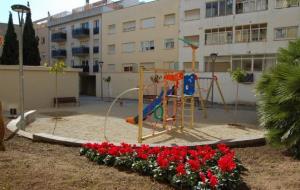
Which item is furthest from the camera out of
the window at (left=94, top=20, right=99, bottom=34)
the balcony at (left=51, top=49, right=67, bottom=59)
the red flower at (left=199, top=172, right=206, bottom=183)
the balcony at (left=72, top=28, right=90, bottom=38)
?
the balcony at (left=51, top=49, right=67, bottom=59)

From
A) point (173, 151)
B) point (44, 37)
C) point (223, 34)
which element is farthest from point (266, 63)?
point (44, 37)

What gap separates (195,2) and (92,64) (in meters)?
18.1

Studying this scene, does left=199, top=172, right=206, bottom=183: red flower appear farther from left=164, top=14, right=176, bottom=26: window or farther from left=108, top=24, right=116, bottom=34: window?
left=108, top=24, right=116, bottom=34: window

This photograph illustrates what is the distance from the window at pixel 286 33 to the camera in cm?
2773

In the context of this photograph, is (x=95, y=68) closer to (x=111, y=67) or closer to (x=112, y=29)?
(x=111, y=67)

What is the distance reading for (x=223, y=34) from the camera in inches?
1241

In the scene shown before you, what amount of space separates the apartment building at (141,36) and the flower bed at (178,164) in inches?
1148

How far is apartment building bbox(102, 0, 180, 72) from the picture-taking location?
36.0 meters

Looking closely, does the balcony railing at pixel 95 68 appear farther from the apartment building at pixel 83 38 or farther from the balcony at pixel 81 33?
the balcony at pixel 81 33

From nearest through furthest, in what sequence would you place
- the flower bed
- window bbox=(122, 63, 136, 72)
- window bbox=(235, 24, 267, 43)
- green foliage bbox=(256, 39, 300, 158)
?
the flower bed < green foliage bbox=(256, 39, 300, 158) < window bbox=(235, 24, 267, 43) < window bbox=(122, 63, 136, 72)

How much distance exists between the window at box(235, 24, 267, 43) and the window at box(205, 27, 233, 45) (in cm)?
67

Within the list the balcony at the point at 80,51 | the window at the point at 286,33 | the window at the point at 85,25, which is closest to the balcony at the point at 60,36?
the balcony at the point at 80,51

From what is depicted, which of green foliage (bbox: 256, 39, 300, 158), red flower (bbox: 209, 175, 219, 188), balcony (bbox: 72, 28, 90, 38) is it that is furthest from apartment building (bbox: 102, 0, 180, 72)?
red flower (bbox: 209, 175, 219, 188)

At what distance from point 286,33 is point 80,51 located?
27478 millimetres
